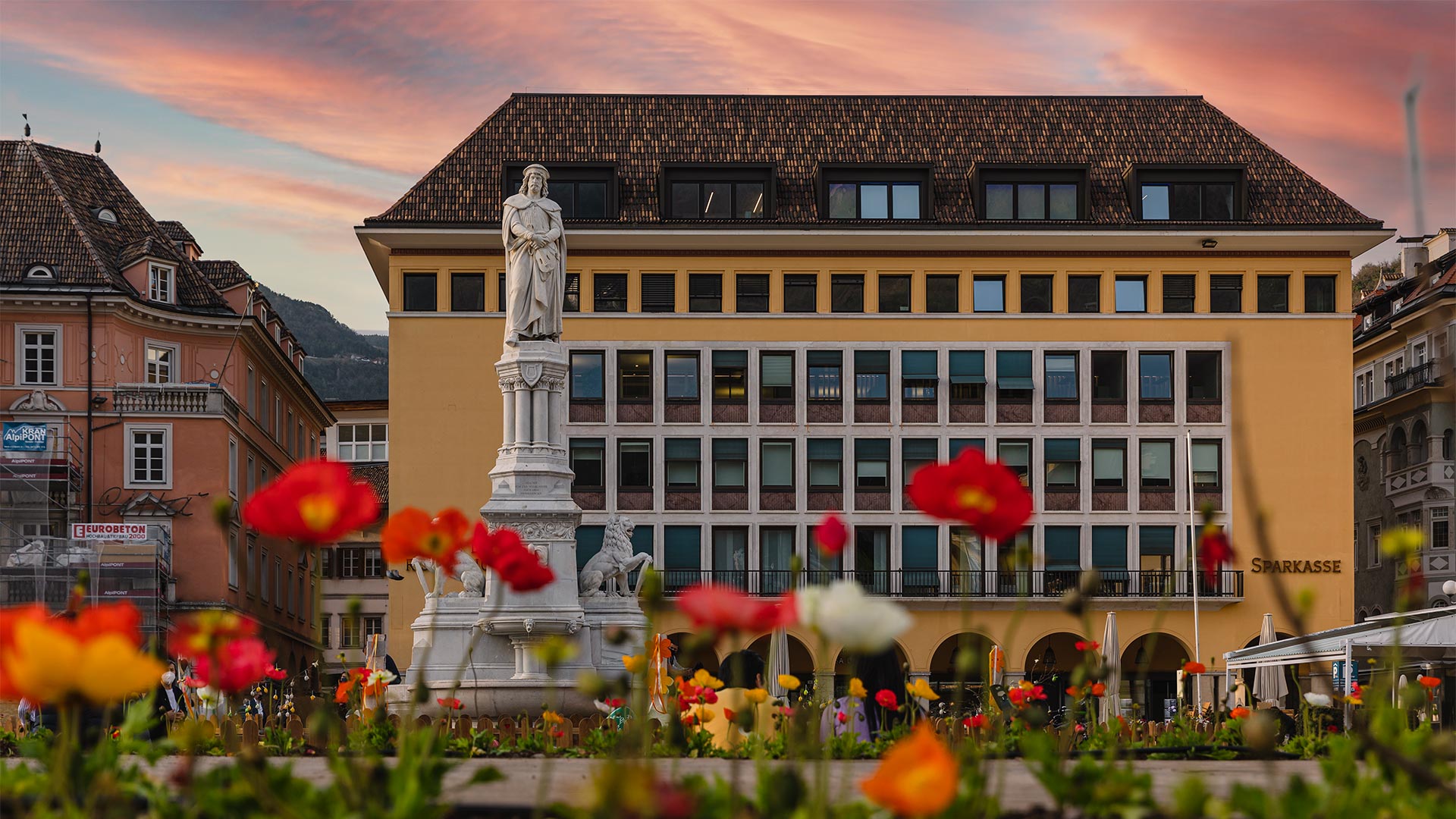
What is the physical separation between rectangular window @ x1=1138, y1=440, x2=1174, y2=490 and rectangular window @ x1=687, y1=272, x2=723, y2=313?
14.0 meters

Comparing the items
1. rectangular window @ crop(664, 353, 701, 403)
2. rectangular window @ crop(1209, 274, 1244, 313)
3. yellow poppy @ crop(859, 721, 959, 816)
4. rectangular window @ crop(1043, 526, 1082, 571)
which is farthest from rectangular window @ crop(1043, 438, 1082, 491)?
yellow poppy @ crop(859, 721, 959, 816)

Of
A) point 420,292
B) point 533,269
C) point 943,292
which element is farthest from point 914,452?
point 533,269

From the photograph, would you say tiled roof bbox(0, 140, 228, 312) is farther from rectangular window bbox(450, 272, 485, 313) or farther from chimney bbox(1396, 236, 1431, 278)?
chimney bbox(1396, 236, 1431, 278)

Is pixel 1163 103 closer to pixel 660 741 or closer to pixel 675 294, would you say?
pixel 675 294

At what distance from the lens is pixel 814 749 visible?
514 centimetres

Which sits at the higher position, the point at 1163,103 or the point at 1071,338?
the point at 1163,103

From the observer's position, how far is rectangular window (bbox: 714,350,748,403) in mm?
57094

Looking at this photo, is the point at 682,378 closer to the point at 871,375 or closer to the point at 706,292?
the point at 706,292

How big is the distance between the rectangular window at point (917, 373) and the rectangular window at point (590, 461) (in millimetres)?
9636

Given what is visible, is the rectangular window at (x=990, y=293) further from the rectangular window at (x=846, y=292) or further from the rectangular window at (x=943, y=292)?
the rectangular window at (x=846, y=292)

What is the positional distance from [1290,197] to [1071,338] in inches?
348

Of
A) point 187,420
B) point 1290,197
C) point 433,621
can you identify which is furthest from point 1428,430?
point 433,621

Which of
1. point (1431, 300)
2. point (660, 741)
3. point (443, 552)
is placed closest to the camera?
point (1431, 300)

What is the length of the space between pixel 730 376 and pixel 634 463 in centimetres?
408
